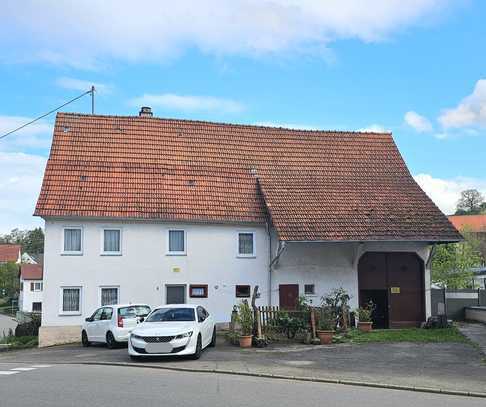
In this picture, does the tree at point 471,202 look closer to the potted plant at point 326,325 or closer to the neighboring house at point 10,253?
the neighboring house at point 10,253

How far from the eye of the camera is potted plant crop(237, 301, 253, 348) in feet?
62.8

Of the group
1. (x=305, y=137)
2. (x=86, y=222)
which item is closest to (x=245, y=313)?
(x=86, y=222)

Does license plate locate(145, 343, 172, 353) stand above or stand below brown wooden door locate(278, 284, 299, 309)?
below

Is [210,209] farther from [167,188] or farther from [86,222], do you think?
[86,222]

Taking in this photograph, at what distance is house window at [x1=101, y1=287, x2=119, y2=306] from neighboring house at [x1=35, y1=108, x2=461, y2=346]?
0.13 feet

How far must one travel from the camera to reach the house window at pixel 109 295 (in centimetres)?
2497

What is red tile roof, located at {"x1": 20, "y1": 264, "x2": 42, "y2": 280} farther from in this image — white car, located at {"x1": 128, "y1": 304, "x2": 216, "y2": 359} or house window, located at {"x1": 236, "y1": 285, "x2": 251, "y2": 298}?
white car, located at {"x1": 128, "y1": 304, "x2": 216, "y2": 359}

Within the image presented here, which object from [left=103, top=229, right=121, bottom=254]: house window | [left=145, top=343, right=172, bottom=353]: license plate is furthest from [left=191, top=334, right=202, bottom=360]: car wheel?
[left=103, top=229, right=121, bottom=254]: house window

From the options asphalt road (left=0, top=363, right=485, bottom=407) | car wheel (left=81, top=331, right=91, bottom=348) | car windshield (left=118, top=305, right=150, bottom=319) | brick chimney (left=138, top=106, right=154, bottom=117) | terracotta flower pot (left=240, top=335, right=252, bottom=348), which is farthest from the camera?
brick chimney (left=138, top=106, right=154, bottom=117)

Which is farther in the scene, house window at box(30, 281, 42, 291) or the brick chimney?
house window at box(30, 281, 42, 291)

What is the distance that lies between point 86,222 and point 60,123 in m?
5.83

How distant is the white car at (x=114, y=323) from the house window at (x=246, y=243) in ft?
20.8

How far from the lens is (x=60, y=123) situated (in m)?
28.2

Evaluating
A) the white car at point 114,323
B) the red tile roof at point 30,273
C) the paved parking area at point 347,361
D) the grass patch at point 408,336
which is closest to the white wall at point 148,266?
the white car at point 114,323
